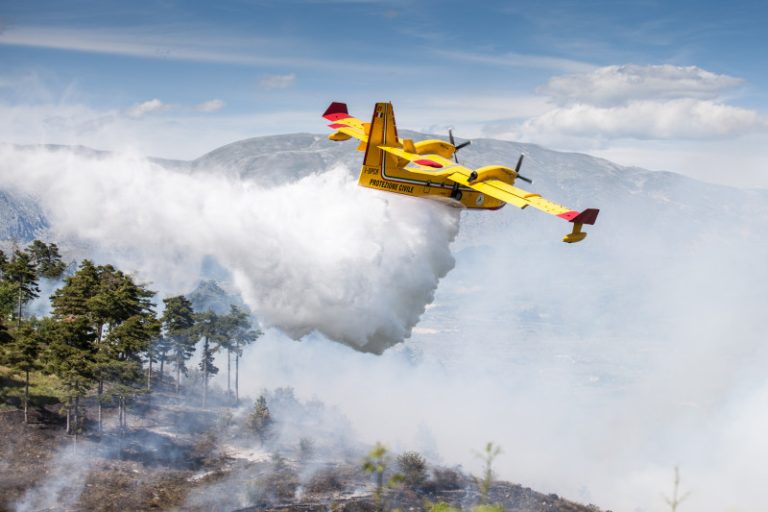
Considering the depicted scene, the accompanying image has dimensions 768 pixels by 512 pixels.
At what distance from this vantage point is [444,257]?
54.4 meters

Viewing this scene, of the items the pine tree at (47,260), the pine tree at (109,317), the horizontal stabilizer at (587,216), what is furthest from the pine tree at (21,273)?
the horizontal stabilizer at (587,216)

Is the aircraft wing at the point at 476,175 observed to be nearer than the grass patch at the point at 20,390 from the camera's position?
Yes

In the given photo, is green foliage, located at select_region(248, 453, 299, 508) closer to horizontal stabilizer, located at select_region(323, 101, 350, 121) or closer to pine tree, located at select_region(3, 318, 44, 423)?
pine tree, located at select_region(3, 318, 44, 423)

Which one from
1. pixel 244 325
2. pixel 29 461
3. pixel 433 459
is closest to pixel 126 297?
pixel 29 461

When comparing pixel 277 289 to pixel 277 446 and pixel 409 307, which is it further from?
pixel 277 446

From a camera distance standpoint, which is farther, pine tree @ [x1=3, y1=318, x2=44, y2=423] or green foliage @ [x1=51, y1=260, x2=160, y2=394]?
green foliage @ [x1=51, y1=260, x2=160, y2=394]

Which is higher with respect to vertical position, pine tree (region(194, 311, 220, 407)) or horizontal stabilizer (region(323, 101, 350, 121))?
horizontal stabilizer (region(323, 101, 350, 121))

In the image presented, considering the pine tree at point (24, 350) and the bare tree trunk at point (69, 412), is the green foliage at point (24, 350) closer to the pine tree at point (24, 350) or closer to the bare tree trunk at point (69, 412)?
the pine tree at point (24, 350)

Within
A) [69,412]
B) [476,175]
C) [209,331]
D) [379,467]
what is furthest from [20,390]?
[379,467]

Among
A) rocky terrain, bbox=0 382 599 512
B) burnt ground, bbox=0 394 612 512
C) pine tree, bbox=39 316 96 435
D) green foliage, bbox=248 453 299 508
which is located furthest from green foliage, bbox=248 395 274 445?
pine tree, bbox=39 316 96 435

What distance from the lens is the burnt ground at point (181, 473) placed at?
62094 mm

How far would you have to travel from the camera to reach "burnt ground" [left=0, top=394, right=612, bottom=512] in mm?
62094

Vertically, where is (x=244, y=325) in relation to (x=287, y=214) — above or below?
below

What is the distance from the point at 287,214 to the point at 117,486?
1232 inches
